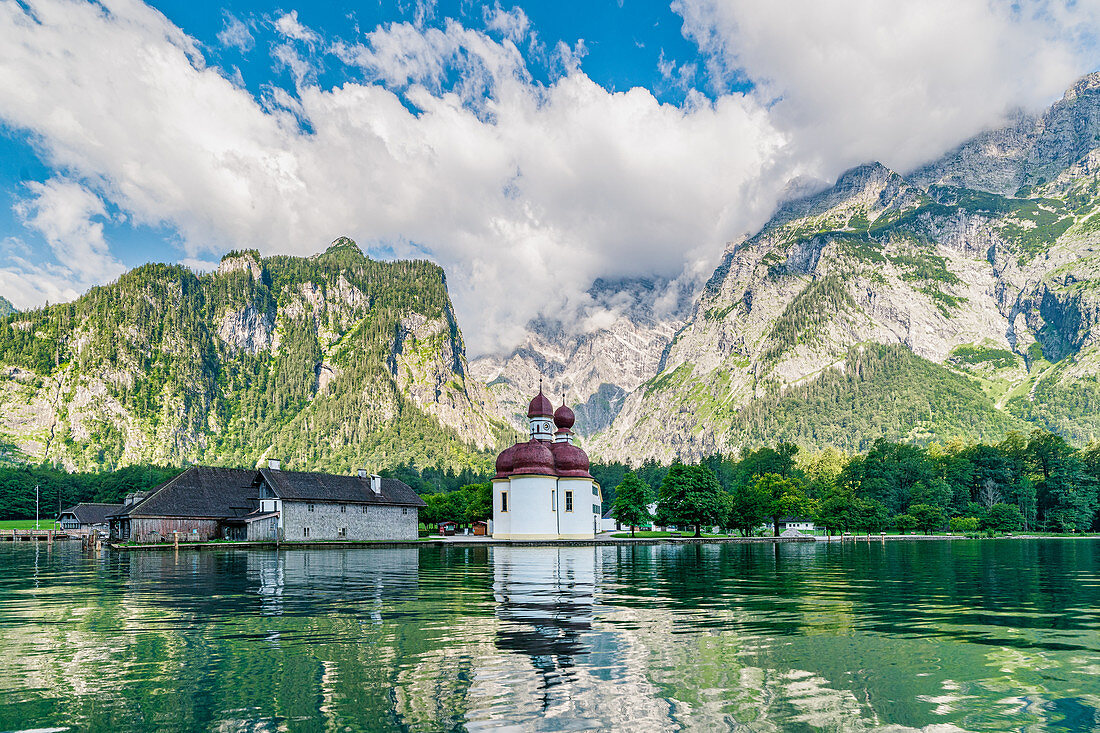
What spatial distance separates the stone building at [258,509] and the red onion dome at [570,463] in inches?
1105

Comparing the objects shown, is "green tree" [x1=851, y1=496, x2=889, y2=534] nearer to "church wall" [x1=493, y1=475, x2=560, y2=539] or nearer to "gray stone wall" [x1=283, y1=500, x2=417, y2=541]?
"church wall" [x1=493, y1=475, x2=560, y2=539]

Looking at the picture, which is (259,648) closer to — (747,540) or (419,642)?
(419,642)

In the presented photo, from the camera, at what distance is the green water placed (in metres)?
10.7

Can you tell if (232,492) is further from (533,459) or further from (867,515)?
(867,515)

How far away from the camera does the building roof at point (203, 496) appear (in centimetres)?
8775

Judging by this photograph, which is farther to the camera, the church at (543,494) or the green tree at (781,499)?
the green tree at (781,499)

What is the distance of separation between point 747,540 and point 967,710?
9405 centimetres

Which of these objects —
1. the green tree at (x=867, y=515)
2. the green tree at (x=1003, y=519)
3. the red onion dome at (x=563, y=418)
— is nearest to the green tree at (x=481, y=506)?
the red onion dome at (x=563, y=418)

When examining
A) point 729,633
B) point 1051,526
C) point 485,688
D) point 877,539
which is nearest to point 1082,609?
point 729,633

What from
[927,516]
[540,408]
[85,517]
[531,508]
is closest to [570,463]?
[531,508]

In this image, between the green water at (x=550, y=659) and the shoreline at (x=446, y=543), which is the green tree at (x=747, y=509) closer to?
the shoreline at (x=446, y=543)

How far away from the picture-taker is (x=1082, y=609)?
23.5 meters

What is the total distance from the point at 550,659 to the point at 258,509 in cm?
8777

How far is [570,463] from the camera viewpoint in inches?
3632
